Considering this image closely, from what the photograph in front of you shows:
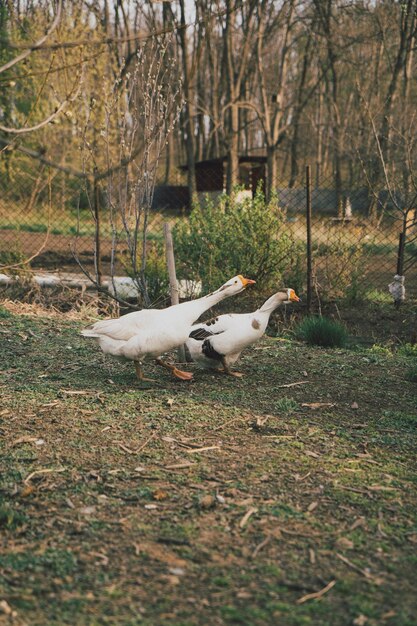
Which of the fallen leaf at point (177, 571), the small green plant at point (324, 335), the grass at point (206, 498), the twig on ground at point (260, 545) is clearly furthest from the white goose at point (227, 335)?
the fallen leaf at point (177, 571)

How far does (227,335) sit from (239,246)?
12.3 feet

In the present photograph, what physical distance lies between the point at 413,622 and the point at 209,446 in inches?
65.6

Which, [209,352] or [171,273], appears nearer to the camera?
[209,352]

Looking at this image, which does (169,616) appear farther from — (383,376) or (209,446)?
(383,376)

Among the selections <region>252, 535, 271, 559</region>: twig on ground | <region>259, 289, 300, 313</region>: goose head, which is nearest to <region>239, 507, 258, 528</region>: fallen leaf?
<region>252, 535, 271, 559</region>: twig on ground

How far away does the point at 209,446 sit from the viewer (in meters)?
3.73

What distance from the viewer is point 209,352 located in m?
5.02

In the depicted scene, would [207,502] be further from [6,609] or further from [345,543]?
[6,609]

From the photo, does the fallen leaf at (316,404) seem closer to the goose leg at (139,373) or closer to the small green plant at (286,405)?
the small green plant at (286,405)

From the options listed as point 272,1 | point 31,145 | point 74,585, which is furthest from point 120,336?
point 272,1

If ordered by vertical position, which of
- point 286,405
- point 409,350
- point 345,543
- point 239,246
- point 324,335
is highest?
point 239,246

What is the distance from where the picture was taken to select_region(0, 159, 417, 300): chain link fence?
8781 mm

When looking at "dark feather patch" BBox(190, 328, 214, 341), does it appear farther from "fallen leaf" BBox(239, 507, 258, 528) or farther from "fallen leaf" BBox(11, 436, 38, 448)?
"fallen leaf" BBox(239, 507, 258, 528)

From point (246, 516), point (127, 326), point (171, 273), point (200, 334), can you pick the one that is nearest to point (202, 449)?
point (246, 516)
